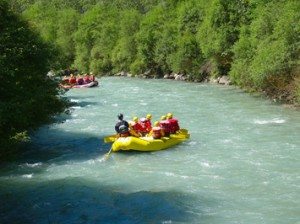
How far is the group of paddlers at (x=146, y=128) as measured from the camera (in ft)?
51.1

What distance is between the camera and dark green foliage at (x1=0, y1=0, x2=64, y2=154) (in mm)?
11906

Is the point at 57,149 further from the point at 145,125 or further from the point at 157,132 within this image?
the point at 157,132

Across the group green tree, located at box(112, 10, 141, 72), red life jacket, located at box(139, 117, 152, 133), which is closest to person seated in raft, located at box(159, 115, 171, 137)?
red life jacket, located at box(139, 117, 152, 133)

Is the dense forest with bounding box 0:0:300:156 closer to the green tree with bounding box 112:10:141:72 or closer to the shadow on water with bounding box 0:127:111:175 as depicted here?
the green tree with bounding box 112:10:141:72

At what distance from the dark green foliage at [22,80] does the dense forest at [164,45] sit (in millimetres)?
31

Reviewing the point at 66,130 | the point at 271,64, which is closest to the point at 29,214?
the point at 66,130

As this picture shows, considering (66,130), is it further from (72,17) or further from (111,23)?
(72,17)

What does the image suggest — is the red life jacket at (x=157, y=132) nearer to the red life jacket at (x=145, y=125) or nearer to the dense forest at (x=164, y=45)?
the red life jacket at (x=145, y=125)

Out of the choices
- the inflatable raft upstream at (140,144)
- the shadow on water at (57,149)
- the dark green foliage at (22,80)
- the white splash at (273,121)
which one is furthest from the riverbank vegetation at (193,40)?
the inflatable raft upstream at (140,144)

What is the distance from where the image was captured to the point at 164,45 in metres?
45.8

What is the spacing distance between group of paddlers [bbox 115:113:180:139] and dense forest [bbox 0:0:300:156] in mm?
2268

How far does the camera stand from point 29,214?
10094mm

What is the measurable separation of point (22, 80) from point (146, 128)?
4.81 metres

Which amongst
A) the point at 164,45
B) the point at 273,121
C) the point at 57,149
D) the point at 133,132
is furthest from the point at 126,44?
the point at 57,149
